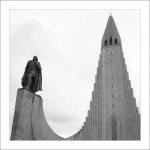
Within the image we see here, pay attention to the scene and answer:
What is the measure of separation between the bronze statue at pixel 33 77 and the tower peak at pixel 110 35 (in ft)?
Answer: 133

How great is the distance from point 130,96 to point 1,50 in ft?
121

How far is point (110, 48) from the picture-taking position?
161ft

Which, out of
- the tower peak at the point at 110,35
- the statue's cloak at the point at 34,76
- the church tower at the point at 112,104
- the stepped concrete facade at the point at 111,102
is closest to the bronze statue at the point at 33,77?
the statue's cloak at the point at 34,76

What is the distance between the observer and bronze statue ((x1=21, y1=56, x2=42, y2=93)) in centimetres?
980

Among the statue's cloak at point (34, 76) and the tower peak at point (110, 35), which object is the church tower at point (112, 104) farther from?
the statue's cloak at point (34, 76)

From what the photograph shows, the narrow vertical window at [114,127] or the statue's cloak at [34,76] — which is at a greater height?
the statue's cloak at [34,76]

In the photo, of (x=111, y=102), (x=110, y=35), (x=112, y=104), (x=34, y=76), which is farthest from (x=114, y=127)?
(x=34, y=76)

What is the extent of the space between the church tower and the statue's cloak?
31.5 meters

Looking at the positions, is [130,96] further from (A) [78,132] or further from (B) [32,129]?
(B) [32,129]

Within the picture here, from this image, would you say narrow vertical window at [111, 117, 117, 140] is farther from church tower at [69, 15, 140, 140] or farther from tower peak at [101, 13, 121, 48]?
tower peak at [101, 13, 121, 48]

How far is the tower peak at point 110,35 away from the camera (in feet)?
163

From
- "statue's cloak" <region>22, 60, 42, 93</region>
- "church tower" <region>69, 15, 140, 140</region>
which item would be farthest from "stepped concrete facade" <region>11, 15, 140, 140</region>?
"statue's cloak" <region>22, 60, 42, 93</region>

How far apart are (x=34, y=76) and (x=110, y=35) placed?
137 feet

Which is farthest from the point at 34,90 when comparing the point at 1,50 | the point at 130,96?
the point at 130,96
